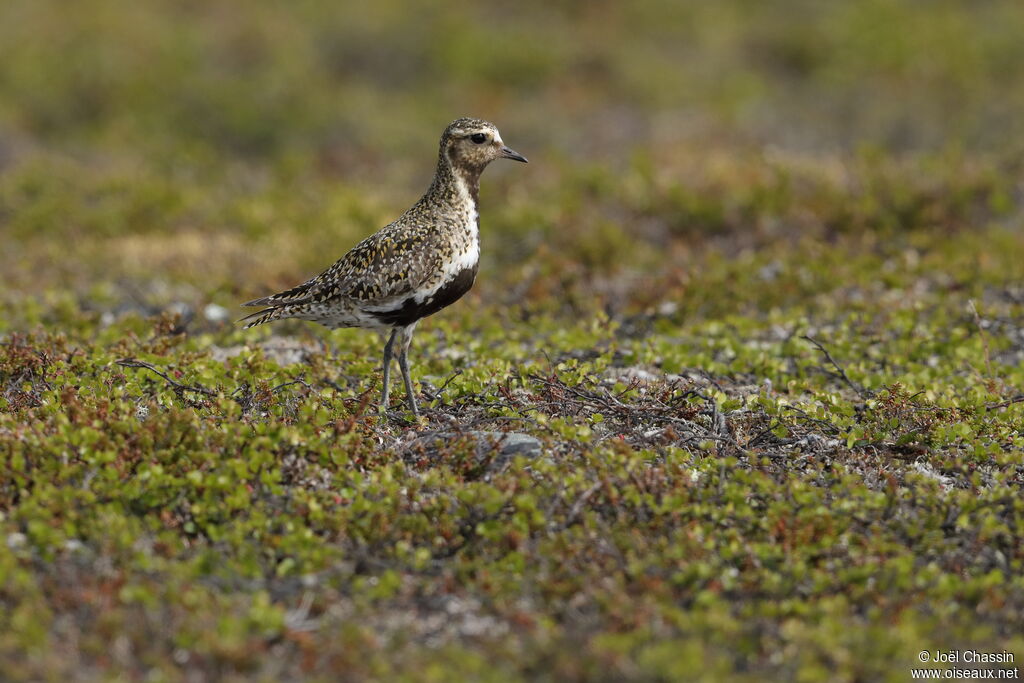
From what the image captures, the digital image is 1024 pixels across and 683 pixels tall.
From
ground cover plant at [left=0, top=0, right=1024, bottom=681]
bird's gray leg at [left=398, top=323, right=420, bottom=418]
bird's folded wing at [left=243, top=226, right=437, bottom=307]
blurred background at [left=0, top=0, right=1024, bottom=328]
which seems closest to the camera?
ground cover plant at [left=0, top=0, right=1024, bottom=681]

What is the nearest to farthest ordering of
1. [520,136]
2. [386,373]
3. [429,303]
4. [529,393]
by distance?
[429,303]
[386,373]
[529,393]
[520,136]

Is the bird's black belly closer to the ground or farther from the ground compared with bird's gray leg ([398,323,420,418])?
farther from the ground

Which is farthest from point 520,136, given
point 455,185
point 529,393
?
point 529,393

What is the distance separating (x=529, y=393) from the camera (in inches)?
321

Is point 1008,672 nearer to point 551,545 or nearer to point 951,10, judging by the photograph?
point 551,545

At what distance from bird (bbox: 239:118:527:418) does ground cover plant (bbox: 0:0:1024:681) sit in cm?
62

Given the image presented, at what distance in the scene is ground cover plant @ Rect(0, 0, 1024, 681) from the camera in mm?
5426

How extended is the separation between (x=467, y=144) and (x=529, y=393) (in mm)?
1959

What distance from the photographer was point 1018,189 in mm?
14195

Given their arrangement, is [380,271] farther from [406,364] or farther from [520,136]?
[520,136]

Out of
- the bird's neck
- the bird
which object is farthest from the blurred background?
the bird

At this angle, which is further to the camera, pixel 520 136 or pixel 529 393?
pixel 520 136

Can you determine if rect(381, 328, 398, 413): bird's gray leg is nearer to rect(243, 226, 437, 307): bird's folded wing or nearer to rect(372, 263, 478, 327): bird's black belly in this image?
rect(372, 263, 478, 327): bird's black belly

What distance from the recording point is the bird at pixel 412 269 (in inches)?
303
